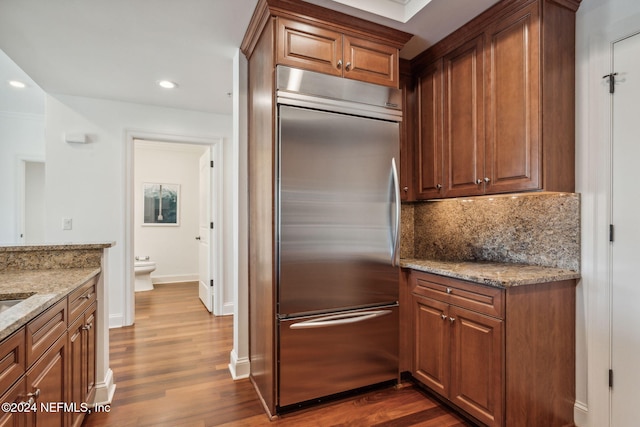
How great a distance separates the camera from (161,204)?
603cm

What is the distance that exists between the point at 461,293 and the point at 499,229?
27.1 inches

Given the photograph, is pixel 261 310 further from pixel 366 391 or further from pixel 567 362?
pixel 567 362

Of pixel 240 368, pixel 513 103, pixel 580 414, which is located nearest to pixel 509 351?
pixel 580 414

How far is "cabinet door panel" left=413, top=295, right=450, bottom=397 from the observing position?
6.72 ft

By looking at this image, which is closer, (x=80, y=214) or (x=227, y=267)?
(x=80, y=214)

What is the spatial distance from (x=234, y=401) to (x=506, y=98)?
2.61 m

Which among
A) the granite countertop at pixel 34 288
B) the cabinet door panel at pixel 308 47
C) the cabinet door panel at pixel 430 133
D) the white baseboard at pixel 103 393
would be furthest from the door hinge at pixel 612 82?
the white baseboard at pixel 103 393

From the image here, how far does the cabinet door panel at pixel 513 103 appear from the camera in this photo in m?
1.80

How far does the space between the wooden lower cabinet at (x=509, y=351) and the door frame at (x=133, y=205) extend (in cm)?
282

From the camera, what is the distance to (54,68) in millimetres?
2896

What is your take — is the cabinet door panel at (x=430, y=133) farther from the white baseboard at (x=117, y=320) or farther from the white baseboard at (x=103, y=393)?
the white baseboard at (x=117, y=320)

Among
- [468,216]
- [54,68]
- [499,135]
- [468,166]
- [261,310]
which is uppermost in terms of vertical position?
[54,68]

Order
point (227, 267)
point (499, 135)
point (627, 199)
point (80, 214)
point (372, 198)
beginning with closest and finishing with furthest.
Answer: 1. point (627, 199)
2. point (499, 135)
3. point (372, 198)
4. point (80, 214)
5. point (227, 267)

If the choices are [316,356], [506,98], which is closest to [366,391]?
[316,356]
